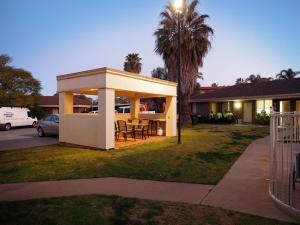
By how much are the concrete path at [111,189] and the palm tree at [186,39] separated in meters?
18.3

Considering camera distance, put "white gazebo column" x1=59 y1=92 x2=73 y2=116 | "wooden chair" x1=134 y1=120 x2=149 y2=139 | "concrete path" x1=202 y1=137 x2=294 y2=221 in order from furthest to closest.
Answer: "wooden chair" x1=134 y1=120 x2=149 y2=139 < "white gazebo column" x1=59 y1=92 x2=73 y2=116 < "concrete path" x1=202 y1=137 x2=294 y2=221

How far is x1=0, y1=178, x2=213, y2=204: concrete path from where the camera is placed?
19.1 feet

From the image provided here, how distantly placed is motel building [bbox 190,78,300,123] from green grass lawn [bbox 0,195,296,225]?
2292 cm

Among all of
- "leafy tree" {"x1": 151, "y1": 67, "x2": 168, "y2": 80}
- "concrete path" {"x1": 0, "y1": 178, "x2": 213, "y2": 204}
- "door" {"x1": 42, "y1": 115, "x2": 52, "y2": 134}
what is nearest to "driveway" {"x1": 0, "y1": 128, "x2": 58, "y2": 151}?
"door" {"x1": 42, "y1": 115, "x2": 52, "y2": 134}

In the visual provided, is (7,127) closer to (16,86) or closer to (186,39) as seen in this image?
(16,86)

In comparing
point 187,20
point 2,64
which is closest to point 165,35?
point 187,20

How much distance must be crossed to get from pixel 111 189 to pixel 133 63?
44290 mm

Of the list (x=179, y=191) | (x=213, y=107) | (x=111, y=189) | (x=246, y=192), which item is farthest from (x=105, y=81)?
(x=213, y=107)

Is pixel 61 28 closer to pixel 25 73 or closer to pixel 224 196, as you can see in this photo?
pixel 25 73

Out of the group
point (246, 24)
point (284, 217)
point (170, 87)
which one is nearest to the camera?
point (284, 217)

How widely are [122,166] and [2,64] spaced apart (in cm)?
3302

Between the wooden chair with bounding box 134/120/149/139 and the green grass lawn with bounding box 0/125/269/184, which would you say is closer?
the green grass lawn with bounding box 0/125/269/184

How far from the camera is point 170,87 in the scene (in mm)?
17641

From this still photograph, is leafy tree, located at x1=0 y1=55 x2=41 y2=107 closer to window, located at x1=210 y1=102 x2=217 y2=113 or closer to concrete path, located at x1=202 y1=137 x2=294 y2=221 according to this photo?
window, located at x1=210 y1=102 x2=217 y2=113
